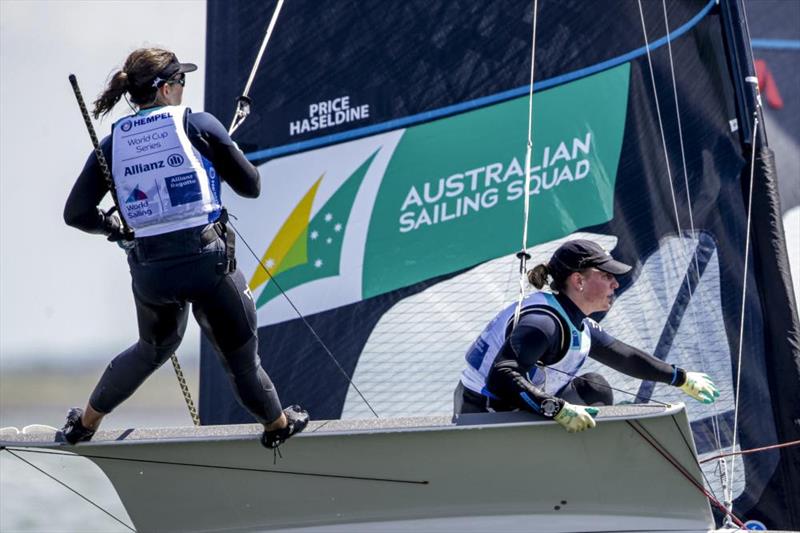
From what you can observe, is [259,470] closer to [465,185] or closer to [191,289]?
[191,289]

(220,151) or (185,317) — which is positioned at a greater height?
(220,151)

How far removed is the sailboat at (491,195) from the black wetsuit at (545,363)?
0.53 m

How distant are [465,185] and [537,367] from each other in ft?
3.59

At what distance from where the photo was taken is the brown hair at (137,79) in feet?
8.26

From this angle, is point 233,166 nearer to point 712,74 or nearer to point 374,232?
point 374,232

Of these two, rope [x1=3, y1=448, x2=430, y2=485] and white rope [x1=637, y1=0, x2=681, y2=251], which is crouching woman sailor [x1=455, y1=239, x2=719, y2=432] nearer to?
rope [x1=3, y1=448, x2=430, y2=485]

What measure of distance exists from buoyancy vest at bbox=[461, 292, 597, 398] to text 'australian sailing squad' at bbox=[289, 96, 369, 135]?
44.9 inches

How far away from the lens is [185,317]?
8.64ft

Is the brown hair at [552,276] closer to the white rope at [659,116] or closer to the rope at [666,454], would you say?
the rope at [666,454]

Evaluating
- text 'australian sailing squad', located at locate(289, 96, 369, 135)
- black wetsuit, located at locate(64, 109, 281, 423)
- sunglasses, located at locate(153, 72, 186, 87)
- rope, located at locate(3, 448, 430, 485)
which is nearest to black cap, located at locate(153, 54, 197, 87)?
sunglasses, located at locate(153, 72, 186, 87)

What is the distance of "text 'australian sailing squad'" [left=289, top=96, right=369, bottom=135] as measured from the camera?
12.5 ft

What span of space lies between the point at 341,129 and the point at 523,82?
0.55 metres

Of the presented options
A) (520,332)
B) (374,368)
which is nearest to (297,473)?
(520,332)

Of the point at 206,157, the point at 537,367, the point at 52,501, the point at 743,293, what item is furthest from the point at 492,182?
the point at 52,501
